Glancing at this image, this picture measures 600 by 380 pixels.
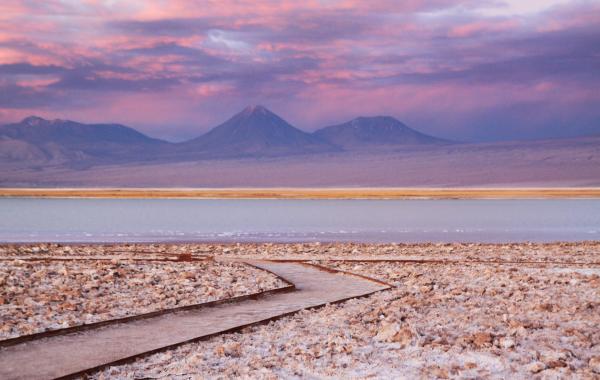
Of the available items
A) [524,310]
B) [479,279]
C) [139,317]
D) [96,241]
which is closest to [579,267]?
[479,279]

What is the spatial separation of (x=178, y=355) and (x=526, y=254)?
18.6 m

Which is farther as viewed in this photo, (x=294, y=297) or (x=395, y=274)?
(x=395, y=274)

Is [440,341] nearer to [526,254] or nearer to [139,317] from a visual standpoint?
[139,317]

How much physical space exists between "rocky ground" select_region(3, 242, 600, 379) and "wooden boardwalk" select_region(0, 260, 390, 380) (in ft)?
1.05

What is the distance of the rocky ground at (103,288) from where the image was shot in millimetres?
12648

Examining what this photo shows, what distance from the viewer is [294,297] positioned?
15320 millimetres

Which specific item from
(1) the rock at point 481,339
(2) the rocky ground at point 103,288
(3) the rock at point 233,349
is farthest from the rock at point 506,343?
(2) the rocky ground at point 103,288

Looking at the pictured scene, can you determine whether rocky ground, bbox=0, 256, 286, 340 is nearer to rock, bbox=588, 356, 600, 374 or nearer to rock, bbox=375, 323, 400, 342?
rock, bbox=375, 323, 400, 342

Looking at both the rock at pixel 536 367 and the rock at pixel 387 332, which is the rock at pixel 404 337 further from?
the rock at pixel 536 367

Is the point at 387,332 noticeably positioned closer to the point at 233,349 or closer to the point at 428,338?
the point at 428,338

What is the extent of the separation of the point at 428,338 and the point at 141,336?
376 cm

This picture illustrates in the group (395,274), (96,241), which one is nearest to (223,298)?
(395,274)

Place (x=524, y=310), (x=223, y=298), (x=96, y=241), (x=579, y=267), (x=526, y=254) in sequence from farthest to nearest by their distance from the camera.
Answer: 1. (x=96, y=241)
2. (x=526, y=254)
3. (x=579, y=267)
4. (x=223, y=298)
5. (x=524, y=310)

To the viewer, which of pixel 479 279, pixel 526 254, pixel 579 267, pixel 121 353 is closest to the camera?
pixel 121 353
